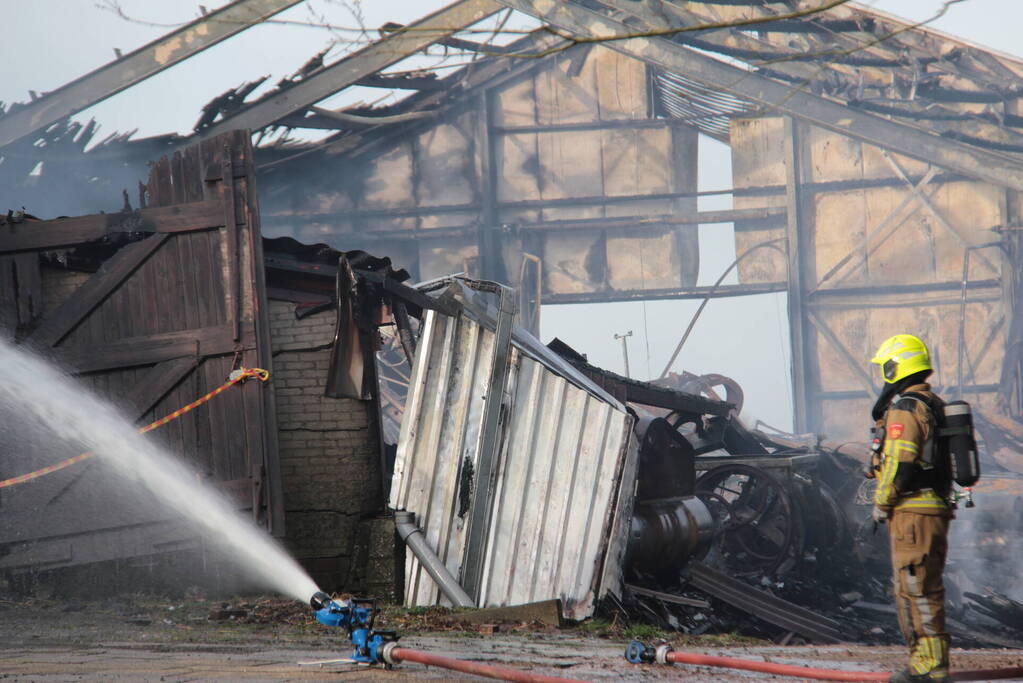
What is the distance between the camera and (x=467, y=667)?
4.72 metres

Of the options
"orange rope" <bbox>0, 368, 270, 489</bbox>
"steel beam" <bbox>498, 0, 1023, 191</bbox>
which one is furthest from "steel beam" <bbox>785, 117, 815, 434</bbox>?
"orange rope" <bbox>0, 368, 270, 489</bbox>

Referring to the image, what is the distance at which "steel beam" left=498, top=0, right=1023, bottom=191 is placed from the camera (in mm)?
18469

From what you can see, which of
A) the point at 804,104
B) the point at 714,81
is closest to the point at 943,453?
the point at 714,81

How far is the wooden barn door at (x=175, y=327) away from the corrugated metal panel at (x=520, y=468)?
142cm

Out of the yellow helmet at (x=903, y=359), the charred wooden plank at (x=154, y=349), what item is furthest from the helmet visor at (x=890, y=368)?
the charred wooden plank at (x=154, y=349)

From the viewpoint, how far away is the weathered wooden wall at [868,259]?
22688 millimetres

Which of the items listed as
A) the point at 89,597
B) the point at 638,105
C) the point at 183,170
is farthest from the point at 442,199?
the point at 89,597

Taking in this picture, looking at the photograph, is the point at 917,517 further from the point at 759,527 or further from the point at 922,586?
the point at 759,527

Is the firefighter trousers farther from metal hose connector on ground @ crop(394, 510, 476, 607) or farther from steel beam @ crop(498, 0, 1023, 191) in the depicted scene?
steel beam @ crop(498, 0, 1023, 191)

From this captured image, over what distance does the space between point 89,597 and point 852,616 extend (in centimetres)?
775

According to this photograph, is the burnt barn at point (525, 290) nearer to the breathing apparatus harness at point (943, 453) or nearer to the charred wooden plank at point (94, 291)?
the charred wooden plank at point (94, 291)

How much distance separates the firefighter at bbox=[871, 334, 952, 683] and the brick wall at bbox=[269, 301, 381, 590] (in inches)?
228

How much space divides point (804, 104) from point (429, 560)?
13769mm

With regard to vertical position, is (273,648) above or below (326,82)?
below
